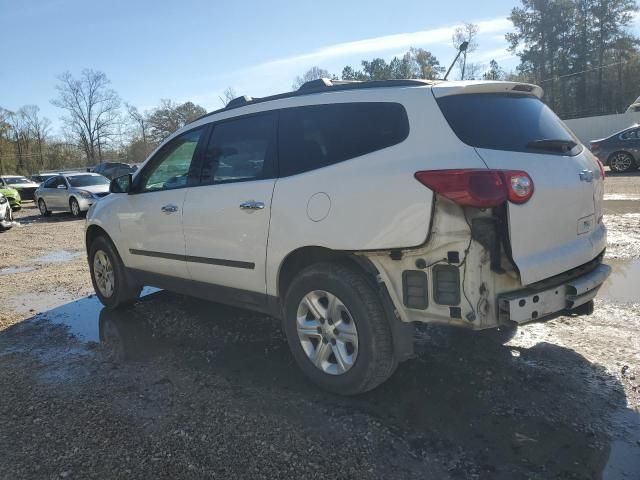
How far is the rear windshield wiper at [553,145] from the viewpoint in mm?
3192

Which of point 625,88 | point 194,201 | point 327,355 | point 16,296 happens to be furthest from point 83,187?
point 625,88

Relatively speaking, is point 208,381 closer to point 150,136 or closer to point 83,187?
point 83,187

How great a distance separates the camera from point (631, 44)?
52.3 metres

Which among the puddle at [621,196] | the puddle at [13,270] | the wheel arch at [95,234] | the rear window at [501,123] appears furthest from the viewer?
the puddle at [621,196]

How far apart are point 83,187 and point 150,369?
15.6 meters

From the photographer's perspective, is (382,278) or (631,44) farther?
(631,44)

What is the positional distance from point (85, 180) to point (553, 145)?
18.0 metres

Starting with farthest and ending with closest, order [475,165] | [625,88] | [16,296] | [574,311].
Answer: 1. [625,88]
2. [16,296]
3. [574,311]
4. [475,165]

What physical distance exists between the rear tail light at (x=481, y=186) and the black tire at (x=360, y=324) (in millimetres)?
796

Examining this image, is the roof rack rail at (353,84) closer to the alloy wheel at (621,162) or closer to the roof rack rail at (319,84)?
the roof rack rail at (319,84)

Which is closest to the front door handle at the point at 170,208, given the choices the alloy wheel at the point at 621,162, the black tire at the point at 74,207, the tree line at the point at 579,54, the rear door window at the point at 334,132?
the rear door window at the point at 334,132

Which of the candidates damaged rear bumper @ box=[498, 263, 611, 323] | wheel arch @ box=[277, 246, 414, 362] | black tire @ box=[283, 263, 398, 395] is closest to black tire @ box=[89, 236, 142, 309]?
wheel arch @ box=[277, 246, 414, 362]

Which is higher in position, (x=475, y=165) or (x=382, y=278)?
(x=475, y=165)

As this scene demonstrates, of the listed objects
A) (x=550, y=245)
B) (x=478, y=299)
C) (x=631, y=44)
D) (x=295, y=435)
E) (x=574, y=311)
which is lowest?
(x=295, y=435)
